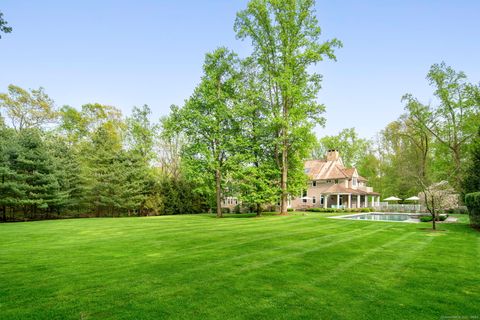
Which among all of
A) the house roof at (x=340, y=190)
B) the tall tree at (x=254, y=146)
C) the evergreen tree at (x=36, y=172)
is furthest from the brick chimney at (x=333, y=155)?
the evergreen tree at (x=36, y=172)

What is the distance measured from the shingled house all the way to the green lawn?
1004 inches

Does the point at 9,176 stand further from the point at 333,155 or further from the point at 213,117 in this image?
the point at 333,155

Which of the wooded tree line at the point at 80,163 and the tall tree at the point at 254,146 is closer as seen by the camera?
the wooded tree line at the point at 80,163

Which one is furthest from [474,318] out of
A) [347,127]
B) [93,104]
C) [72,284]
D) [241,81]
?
[347,127]

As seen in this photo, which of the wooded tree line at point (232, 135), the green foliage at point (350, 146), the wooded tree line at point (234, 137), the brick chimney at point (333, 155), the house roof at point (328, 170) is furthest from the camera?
the green foliage at point (350, 146)

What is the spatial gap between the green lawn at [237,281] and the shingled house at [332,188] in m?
25.5

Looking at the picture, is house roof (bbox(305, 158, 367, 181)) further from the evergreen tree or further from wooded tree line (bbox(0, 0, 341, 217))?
the evergreen tree

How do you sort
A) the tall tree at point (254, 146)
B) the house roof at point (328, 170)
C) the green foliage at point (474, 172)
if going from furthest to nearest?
the house roof at point (328, 170), the tall tree at point (254, 146), the green foliage at point (474, 172)

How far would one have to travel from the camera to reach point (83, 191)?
2792 cm

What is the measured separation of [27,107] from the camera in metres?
30.3

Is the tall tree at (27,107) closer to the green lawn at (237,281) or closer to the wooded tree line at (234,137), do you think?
the wooded tree line at (234,137)

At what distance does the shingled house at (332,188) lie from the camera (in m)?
33.3

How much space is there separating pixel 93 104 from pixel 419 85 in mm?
42864

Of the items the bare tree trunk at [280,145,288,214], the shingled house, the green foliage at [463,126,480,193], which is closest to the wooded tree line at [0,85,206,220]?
the bare tree trunk at [280,145,288,214]
